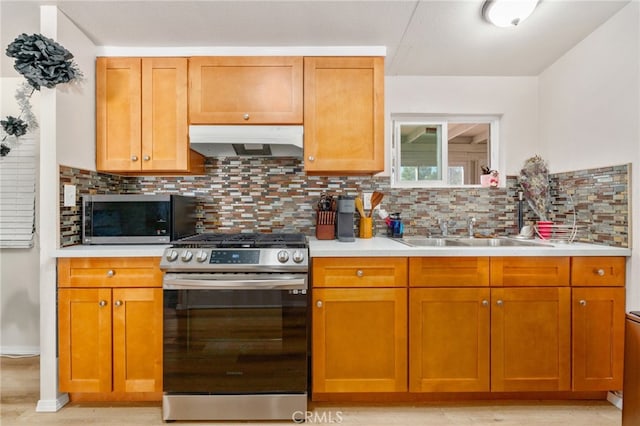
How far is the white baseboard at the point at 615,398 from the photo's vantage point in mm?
1861

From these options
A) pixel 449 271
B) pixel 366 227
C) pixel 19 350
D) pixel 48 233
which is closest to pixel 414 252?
pixel 449 271

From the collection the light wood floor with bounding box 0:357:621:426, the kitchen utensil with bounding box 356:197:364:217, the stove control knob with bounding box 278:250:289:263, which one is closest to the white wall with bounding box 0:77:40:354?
the light wood floor with bounding box 0:357:621:426

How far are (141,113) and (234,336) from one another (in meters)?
1.52

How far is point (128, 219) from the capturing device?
2.04 metres

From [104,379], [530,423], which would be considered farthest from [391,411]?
Result: [104,379]

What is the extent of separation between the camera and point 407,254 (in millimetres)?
1848

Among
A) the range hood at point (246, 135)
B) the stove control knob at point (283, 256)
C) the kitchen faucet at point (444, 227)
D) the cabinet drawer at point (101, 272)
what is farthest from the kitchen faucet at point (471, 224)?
the cabinet drawer at point (101, 272)

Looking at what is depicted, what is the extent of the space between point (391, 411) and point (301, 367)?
0.58 metres

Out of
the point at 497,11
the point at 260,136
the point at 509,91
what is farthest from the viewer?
the point at 509,91

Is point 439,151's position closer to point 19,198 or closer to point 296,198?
point 296,198

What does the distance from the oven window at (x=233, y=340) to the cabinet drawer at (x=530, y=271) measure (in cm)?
109

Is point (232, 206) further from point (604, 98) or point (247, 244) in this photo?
point (604, 98)

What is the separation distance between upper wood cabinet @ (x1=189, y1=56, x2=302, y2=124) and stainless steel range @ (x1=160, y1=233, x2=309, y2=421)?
928mm

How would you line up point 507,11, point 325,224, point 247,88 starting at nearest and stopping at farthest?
→ point 507,11 < point 247,88 < point 325,224
